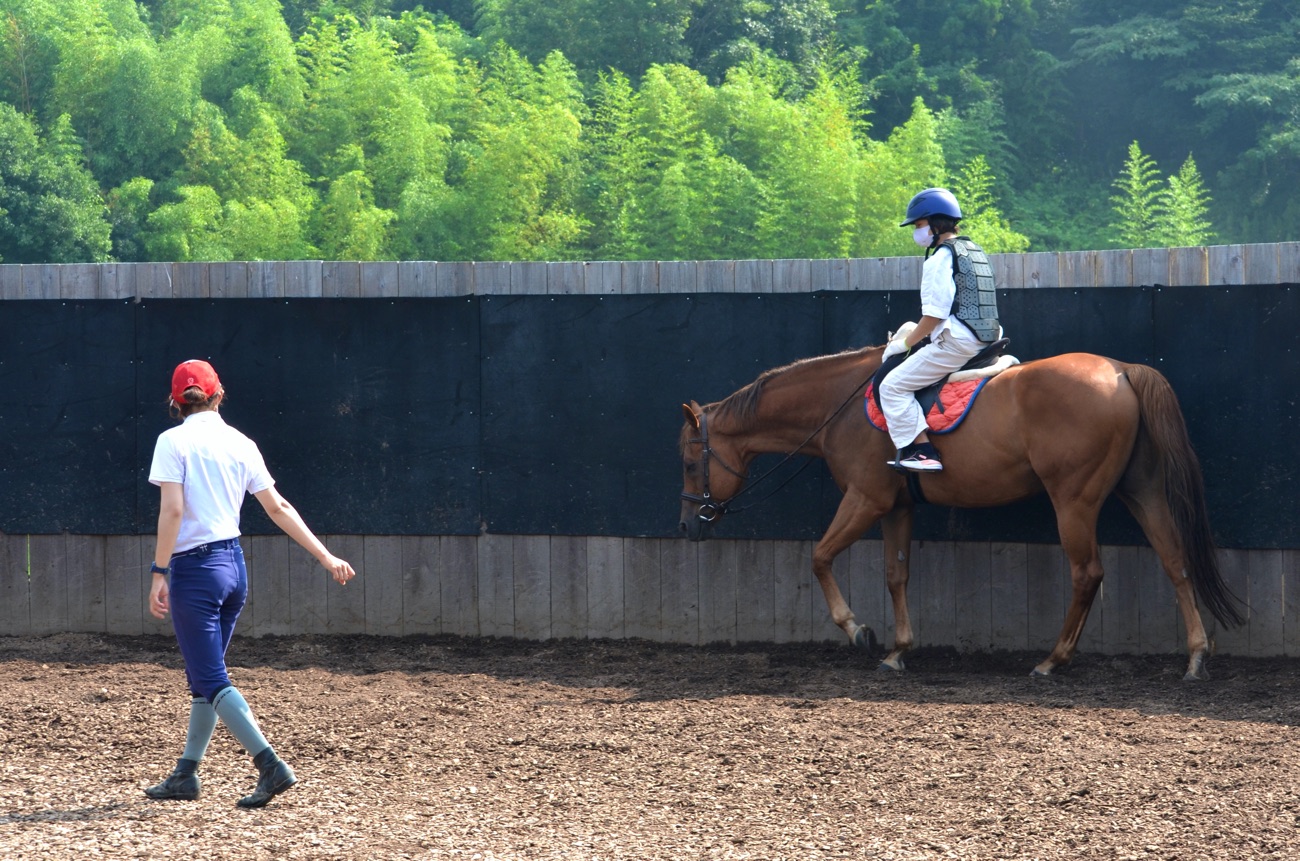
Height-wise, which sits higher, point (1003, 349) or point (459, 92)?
point (459, 92)

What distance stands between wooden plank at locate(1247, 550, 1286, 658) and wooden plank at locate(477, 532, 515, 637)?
4184mm

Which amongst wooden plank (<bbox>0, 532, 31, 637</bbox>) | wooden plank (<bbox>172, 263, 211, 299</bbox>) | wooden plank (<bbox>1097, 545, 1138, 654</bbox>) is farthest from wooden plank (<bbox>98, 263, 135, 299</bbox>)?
wooden plank (<bbox>1097, 545, 1138, 654</bbox>)

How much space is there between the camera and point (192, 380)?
5055mm

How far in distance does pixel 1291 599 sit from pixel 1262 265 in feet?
5.79

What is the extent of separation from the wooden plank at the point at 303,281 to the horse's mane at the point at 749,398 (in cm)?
259

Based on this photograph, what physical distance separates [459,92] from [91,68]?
1331cm

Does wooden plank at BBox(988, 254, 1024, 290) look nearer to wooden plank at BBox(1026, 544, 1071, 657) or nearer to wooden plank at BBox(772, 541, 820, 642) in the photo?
wooden plank at BBox(1026, 544, 1071, 657)

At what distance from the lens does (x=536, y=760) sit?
18.4 ft

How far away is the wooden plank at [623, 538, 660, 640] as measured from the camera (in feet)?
27.2

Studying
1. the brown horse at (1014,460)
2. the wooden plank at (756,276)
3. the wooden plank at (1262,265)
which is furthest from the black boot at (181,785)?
the wooden plank at (1262,265)

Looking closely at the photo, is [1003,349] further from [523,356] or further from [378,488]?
[378,488]

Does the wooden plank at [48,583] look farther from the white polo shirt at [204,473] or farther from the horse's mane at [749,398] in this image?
the horse's mane at [749,398]

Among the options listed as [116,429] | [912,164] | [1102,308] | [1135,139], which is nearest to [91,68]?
[912,164]

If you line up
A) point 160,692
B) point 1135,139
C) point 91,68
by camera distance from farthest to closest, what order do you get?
point 1135,139, point 91,68, point 160,692
